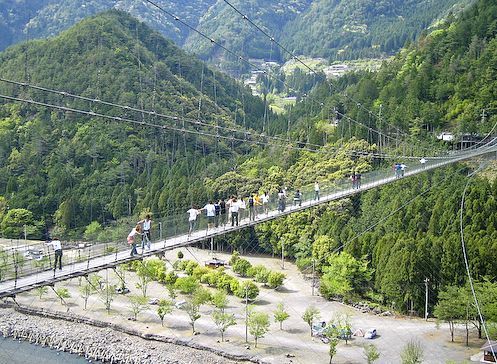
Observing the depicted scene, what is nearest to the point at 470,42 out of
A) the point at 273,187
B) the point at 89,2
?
the point at 273,187

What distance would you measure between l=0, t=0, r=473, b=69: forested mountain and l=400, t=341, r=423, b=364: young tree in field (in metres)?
97.9

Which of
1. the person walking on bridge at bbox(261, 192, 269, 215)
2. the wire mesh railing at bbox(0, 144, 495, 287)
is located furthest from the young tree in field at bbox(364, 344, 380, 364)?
the person walking on bridge at bbox(261, 192, 269, 215)

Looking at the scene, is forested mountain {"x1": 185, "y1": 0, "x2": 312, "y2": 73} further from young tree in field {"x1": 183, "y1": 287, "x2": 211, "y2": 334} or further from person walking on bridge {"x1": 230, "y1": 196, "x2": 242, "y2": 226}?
person walking on bridge {"x1": 230, "y1": 196, "x2": 242, "y2": 226}

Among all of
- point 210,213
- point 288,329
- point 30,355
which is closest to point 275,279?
point 288,329

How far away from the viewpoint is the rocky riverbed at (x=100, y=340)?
2455 cm

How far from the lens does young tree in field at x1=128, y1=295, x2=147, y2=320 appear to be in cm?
2839

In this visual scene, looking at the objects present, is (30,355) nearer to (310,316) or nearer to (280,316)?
(280,316)

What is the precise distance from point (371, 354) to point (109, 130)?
3907cm

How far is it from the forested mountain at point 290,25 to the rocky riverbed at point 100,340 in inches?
3729

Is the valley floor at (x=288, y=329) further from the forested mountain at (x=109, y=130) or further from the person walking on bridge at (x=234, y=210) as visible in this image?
the forested mountain at (x=109, y=130)

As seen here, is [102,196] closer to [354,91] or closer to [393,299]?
[354,91]

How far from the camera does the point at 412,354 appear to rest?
814 inches

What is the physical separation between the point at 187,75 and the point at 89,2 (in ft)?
304

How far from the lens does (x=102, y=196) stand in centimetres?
4994
